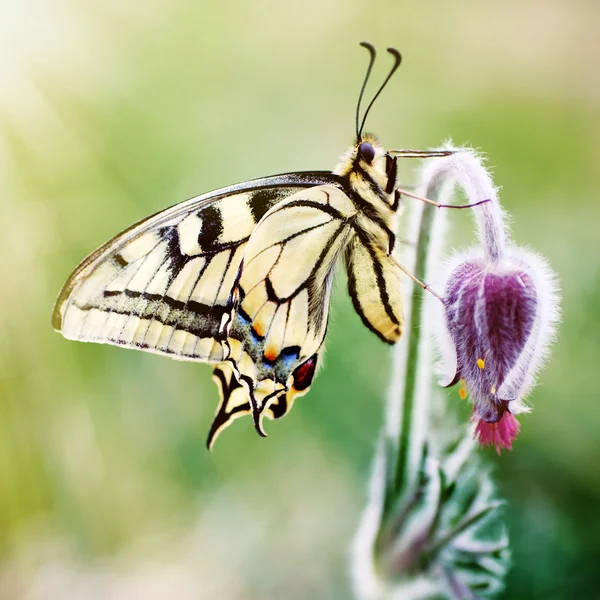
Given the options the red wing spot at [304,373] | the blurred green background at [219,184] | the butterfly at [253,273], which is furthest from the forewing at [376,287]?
the blurred green background at [219,184]

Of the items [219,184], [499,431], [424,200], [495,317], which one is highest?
[219,184]

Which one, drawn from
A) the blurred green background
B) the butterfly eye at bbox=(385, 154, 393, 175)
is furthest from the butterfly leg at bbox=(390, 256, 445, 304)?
the blurred green background

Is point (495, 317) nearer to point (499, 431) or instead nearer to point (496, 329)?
point (496, 329)

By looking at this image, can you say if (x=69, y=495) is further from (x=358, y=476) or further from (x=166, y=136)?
(x=166, y=136)

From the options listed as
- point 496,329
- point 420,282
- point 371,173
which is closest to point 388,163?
point 371,173

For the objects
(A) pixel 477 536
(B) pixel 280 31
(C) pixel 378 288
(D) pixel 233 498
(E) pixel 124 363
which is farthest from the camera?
(B) pixel 280 31

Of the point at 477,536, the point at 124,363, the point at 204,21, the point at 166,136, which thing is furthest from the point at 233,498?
the point at 204,21
